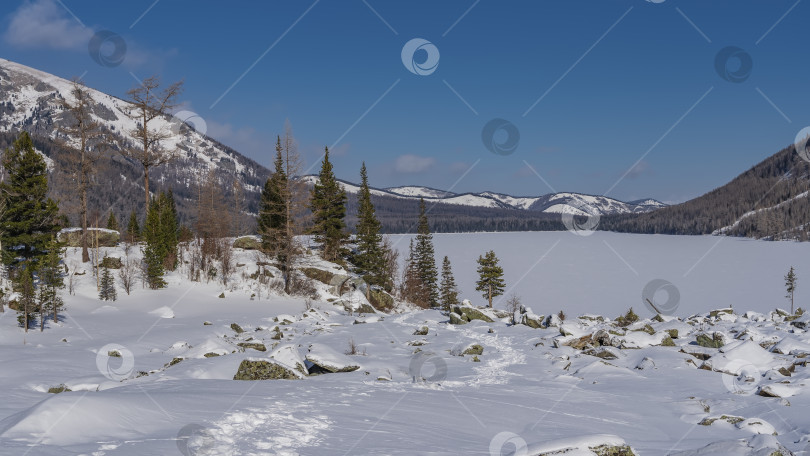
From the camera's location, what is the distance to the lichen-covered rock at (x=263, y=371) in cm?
996

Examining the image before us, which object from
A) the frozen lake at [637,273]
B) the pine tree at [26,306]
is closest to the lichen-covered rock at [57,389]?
the pine tree at [26,306]

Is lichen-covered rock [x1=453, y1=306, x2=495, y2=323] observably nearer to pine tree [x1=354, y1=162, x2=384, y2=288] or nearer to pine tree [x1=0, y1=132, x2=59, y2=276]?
pine tree [x1=354, y1=162, x2=384, y2=288]

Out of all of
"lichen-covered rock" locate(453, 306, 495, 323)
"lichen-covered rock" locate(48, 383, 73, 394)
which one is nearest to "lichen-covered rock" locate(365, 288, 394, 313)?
"lichen-covered rock" locate(453, 306, 495, 323)

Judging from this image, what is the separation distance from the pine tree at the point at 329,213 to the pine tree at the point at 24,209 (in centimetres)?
2155

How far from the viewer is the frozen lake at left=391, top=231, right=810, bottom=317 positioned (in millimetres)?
77812

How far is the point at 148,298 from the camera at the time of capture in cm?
2825

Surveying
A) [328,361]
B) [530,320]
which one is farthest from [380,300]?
[328,361]

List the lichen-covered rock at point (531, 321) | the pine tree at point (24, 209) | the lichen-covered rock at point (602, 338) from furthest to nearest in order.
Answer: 1. the pine tree at point (24, 209)
2. the lichen-covered rock at point (531, 321)
3. the lichen-covered rock at point (602, 338)

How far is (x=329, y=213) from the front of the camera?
150 ft

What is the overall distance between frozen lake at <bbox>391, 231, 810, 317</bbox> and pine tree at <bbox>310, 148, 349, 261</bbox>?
41.7 m

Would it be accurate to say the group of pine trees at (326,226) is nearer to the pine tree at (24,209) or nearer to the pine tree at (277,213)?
the pine tree at (277,213)

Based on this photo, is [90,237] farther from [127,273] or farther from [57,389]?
[57,389]

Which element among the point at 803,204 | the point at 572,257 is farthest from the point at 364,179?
the point at 803,204

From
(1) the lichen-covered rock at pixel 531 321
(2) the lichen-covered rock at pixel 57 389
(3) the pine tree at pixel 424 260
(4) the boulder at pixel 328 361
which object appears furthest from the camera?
(3) the pine tree at pixel 424 260
